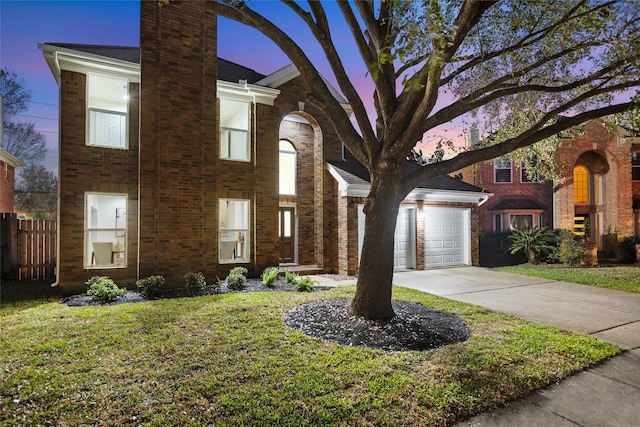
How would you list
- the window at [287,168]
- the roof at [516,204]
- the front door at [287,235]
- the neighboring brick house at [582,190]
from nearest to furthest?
the front door at [287,235] → the window at [287,168] → the neighboring brick house at [582,190] → the roof at [516,204]

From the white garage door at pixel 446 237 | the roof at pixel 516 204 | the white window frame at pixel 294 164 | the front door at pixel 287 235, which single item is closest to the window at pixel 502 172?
the roof at pixel 516 204

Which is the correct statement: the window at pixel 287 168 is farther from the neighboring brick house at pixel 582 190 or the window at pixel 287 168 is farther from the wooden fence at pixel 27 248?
the neighboring brick house at pixel 582 190

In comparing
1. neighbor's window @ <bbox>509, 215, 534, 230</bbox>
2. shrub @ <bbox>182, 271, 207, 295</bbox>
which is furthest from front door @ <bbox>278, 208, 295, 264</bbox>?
neighbor's window @ <bbox>509, 215, 534, 230</bbox>

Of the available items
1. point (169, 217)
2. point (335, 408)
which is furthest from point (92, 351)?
point (169, 217)

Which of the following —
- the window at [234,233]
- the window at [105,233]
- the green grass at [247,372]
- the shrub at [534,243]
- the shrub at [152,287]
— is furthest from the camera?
the shrub at [534,243]

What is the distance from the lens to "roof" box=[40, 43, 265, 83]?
9.94 meters

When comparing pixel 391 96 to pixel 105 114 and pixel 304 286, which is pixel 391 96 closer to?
pixel 304 286

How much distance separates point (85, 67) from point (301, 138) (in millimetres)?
7069

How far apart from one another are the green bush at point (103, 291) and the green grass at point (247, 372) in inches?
61.8

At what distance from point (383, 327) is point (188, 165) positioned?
291 inches

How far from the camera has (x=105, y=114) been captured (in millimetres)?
9680

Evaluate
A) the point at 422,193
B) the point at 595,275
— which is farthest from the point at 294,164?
the point at 595,275

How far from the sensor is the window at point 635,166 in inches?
801

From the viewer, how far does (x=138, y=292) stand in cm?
909
